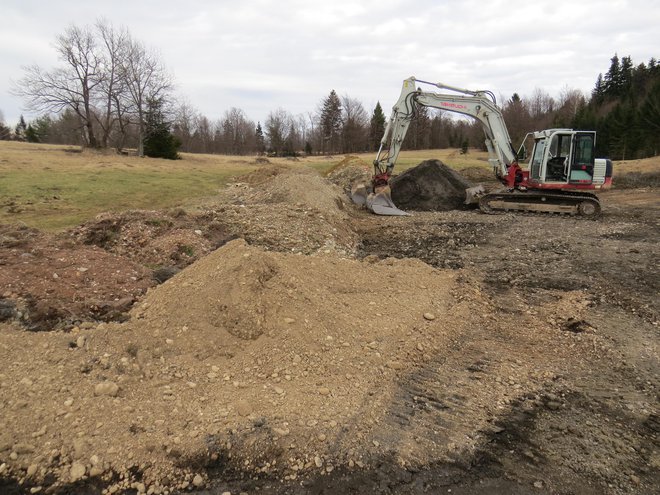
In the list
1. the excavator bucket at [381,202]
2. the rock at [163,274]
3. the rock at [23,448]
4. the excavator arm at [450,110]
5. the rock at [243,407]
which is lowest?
the rock at [23,448]

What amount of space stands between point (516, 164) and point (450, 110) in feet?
9.05

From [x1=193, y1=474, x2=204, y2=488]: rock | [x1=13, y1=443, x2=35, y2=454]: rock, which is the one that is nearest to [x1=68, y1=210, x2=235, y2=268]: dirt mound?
[x1=13, y1=443, x2=35, y2=454]: rock

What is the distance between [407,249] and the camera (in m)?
9.61

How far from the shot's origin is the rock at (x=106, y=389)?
379 centimetres

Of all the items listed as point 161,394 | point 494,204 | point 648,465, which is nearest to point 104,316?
point 161,394

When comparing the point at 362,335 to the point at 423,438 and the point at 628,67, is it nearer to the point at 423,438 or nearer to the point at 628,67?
the point at 423,438

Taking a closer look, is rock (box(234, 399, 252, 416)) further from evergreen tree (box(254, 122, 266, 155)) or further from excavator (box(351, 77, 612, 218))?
evergreen tree (box(254, 122, 266, 155))

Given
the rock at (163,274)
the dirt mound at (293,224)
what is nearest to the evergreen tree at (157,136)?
the dirt mound at (293,224)

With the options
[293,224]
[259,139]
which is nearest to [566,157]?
[293,224]

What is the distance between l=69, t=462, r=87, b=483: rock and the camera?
3.07m

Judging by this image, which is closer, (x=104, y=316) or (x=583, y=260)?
(x=104, y=316)

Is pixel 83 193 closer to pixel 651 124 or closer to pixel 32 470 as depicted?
pixel 32 470

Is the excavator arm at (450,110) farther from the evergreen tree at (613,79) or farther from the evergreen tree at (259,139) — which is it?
the evergreen tree at (613,79)

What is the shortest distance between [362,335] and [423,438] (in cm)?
163
